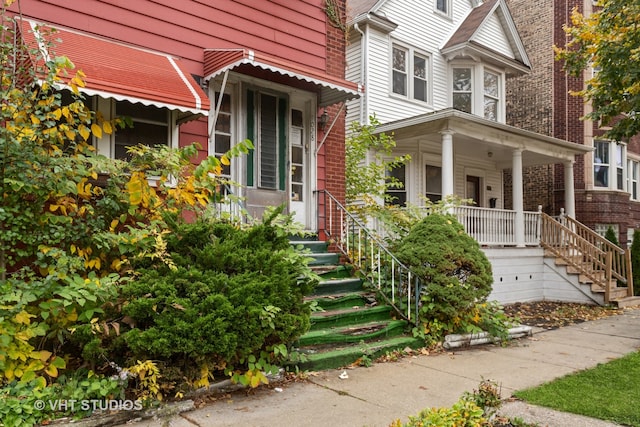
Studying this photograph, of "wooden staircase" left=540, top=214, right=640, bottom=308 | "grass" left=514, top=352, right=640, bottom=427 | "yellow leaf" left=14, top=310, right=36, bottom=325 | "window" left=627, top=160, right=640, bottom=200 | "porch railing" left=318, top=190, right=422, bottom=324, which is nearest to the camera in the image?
"yellow leaf" left=14, top=310, right=36, bottom=325

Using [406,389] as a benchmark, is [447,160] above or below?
above

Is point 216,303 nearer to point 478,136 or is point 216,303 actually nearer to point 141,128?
point 141,128

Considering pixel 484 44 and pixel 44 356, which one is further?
pixel 484 44

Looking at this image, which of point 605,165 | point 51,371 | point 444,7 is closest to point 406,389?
point 51,371

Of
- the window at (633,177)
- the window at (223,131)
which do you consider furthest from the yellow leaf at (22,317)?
the window at (633,177)

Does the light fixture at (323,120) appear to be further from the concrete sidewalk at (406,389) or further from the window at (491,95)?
the window at (491,95)

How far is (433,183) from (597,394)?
10.3 meters

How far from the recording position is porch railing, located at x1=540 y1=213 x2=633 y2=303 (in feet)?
37.9

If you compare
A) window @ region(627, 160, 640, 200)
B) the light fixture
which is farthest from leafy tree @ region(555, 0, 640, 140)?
window @ region(627, 160, 640, 200)

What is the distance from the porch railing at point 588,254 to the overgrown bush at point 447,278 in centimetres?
621

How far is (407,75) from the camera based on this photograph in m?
13.9

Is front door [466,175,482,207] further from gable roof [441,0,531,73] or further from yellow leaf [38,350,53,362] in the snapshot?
yellow leaf [38,350,53,362]

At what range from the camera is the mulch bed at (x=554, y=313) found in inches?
359

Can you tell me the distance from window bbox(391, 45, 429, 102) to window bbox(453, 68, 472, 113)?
121cm
